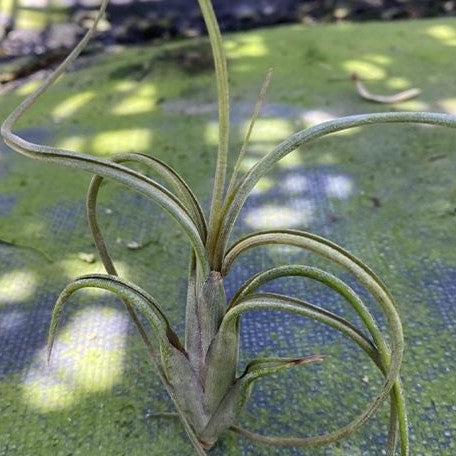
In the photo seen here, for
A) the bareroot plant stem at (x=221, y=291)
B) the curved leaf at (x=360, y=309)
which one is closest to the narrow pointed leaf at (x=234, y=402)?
the bareroot plant stem at (x=221, y=291)

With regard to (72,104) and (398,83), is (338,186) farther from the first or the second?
(72,104)

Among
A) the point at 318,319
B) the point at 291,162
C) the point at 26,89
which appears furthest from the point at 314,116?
the point at 318,319

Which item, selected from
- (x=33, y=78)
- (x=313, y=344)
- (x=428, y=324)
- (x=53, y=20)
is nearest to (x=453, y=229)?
(x=428, y=324)

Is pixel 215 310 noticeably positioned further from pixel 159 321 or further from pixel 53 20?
pixel 53 20

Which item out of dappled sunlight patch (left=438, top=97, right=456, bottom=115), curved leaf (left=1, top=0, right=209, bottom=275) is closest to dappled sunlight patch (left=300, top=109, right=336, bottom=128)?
dappled sunlight patch (left=438, top=97, right=456, bottom=115)

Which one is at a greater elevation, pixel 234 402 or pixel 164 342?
pixel 164 342

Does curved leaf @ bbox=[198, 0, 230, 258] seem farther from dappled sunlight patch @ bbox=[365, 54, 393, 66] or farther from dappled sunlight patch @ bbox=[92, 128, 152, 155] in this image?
dappled sunlight patch @ bbox=[365, 54, 393, 66]
